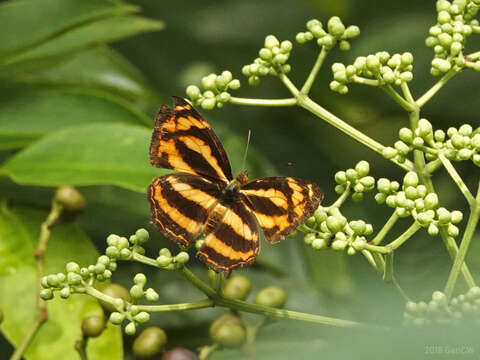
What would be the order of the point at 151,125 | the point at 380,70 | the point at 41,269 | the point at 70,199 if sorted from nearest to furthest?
the point at 380,70 < the point at 41,269 < the point at 70,199 < the point at 151,125

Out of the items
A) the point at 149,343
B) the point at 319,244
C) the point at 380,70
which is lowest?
the point at 149,343

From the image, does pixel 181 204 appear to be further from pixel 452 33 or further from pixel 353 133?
pixel 452 33

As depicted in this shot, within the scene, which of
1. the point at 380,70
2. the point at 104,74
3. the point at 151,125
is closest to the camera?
the point at 380,70

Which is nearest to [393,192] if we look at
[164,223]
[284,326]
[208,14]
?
[164,223]

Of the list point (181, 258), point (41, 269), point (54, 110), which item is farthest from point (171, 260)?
point (54, 110)

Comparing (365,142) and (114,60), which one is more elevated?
(365,142)

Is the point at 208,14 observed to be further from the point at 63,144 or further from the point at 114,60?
the point at 63,144

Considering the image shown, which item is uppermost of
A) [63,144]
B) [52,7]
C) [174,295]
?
[52,7]
